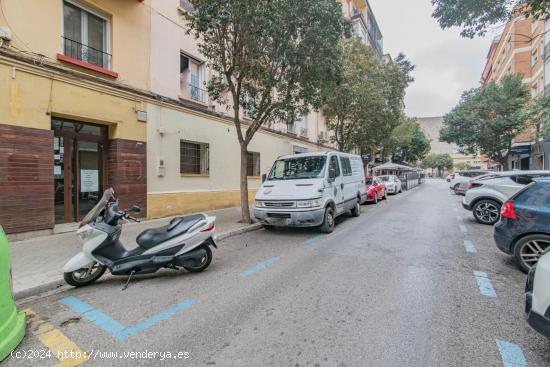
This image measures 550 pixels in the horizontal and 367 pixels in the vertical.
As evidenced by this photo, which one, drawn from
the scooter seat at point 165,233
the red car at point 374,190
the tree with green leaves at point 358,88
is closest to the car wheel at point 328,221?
the scooter seat at point 165,233

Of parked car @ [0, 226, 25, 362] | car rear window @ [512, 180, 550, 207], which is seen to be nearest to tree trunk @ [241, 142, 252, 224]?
parked car @ [0, 226, 25, 362]

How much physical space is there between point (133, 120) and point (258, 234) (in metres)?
5.42

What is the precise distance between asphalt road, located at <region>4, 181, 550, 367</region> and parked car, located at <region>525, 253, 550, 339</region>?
372mm

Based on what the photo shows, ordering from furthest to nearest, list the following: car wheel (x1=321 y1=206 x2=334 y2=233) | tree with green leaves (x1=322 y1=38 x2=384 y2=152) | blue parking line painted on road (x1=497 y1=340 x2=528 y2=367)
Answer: tree with green leaves (x1=322 y1=38 x2=384 y2=152)
car wheel (x1=321 y1=206 x2=334 y2=233)
blue parking line painted on road (x1=497 y1=340 x2=528 y2=367)

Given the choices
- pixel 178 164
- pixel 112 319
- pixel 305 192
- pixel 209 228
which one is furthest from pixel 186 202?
pixel 112 319

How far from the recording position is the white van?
698 cm

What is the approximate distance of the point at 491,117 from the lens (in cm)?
2227

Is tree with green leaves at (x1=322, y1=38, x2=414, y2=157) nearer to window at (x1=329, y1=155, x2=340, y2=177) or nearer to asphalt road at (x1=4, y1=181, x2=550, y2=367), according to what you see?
window at (x1=329, y1=155, x2=340, y2=177)

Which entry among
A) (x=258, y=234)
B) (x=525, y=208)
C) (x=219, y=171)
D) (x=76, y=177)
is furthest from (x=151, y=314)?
(x=219, y=171)

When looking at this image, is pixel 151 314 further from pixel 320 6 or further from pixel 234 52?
pixel 320 6

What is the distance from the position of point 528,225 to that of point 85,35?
11068mm

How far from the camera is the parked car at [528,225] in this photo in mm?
4305

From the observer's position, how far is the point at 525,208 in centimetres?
447

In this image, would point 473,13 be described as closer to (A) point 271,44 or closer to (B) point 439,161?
(A) point 271,44
